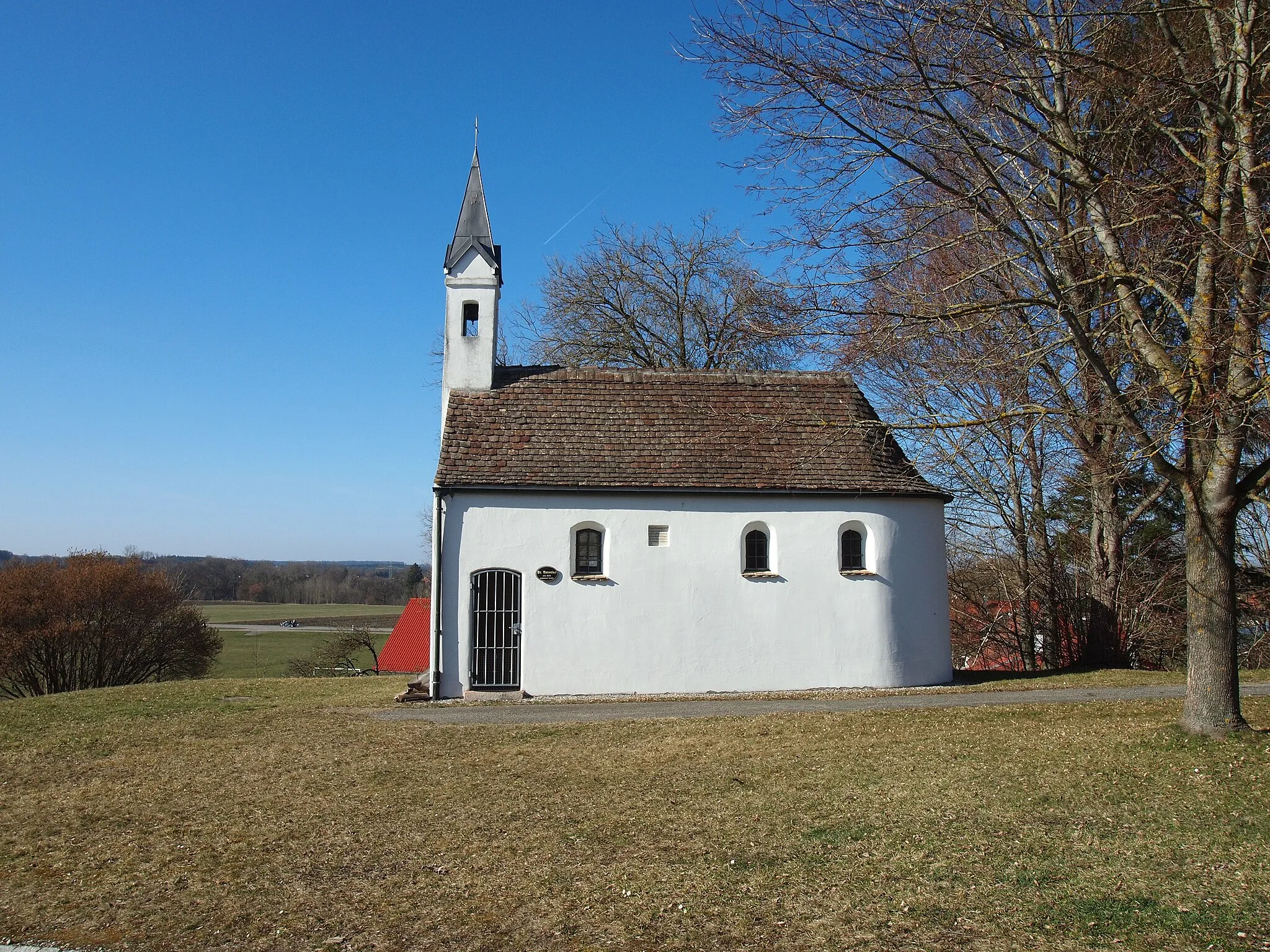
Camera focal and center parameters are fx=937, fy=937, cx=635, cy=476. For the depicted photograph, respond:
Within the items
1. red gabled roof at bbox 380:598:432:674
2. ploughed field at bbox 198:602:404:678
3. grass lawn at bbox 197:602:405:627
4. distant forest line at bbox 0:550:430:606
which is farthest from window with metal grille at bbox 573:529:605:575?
distant forest line at bbox 0:550:430:606

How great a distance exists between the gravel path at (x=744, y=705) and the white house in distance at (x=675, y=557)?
1154 mm

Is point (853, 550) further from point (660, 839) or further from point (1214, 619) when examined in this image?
point (660, 839)

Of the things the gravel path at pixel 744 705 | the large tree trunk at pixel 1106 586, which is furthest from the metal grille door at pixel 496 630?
the large tree trunk at pixel 1106 586

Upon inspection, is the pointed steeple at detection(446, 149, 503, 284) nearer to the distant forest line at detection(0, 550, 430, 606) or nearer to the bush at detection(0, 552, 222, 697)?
the bush at detection(0, 552, 222, 697)

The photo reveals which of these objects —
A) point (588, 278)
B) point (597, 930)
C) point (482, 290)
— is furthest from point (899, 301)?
point (588, 278)

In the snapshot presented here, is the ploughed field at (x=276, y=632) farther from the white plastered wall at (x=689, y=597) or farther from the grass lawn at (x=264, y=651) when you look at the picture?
the white plastered wall at (x=689, y=597)

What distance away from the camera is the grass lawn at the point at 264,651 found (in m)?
44.1

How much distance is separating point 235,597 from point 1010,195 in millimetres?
107080

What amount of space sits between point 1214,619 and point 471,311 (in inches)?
566

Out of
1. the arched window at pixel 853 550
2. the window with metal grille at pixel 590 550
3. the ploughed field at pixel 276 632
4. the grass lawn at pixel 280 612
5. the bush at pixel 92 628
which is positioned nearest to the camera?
the window with metal grille at pixel 590 550

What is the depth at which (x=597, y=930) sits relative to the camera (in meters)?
5.54

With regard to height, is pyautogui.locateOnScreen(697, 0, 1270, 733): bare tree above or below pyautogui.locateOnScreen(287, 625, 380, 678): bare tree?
above

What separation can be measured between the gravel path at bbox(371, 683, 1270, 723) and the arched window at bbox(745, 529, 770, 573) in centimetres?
262

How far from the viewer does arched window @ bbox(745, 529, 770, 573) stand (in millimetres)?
17328
